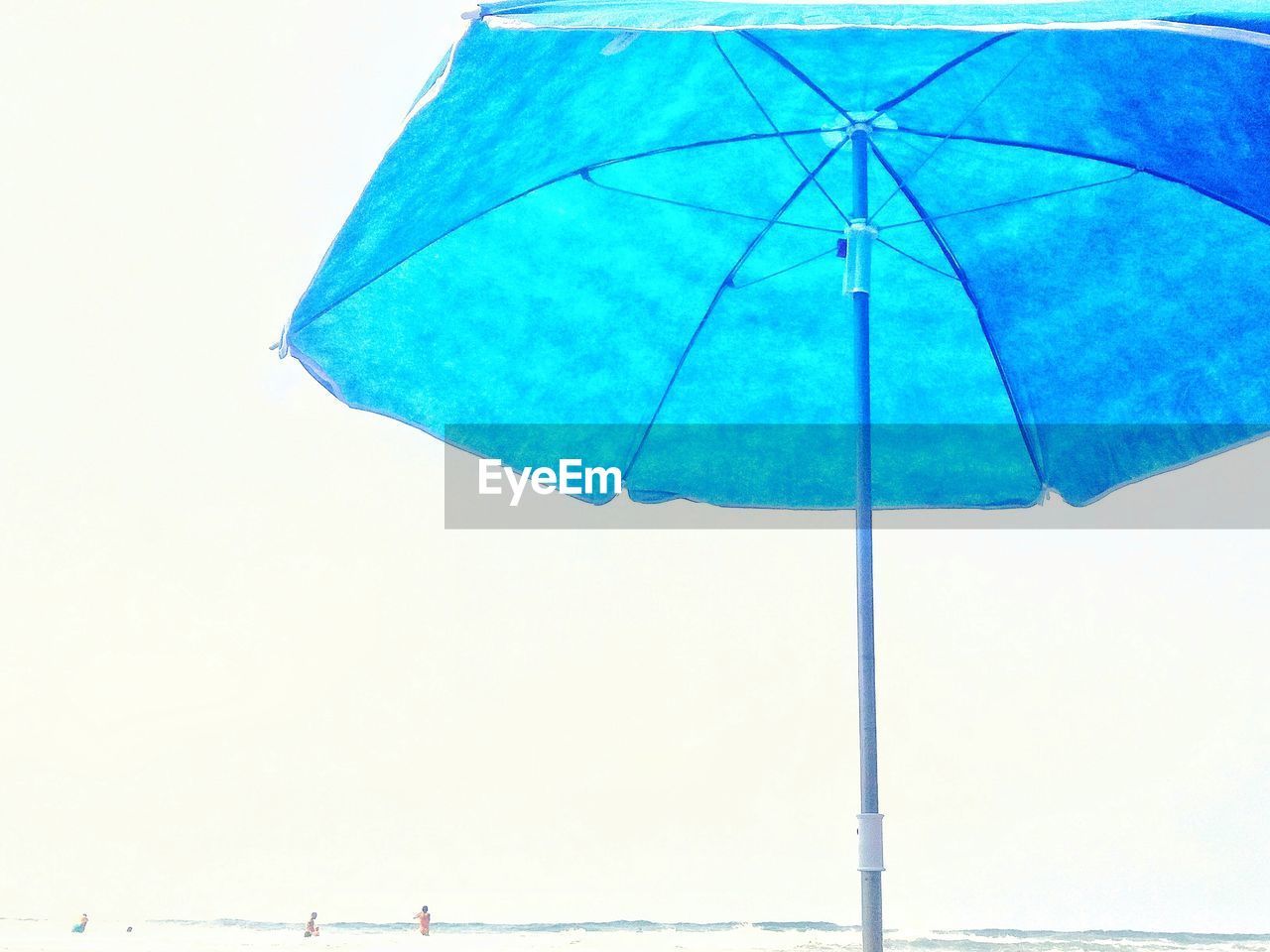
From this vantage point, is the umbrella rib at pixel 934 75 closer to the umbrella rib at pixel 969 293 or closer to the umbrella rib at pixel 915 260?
the umbrella rib at pixel 969 293

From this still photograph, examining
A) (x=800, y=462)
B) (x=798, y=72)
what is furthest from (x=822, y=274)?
(x=798, y=72)

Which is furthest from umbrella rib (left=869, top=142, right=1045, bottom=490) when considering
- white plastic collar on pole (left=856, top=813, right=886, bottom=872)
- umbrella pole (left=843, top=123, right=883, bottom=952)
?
white plastic collar on pole (left=856, top=813, right=886, bottom=872)

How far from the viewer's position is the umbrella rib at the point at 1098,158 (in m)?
2.81

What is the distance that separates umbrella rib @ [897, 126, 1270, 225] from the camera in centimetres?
281

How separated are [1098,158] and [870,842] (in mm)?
1635

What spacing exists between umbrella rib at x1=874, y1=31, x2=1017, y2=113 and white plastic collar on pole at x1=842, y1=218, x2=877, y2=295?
0.88ft

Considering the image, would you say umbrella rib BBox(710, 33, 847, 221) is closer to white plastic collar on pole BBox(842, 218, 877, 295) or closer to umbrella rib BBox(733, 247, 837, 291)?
umbrella rib BBox(733, 247, 837, 291)

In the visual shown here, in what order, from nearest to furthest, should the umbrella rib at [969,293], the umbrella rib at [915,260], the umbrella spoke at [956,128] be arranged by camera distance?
the umbrella spoke at [956,128] → the umbrella rib at [969,293] → the umbrella rib at [915,260]

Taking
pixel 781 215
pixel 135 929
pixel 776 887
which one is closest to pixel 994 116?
pixel 781 215

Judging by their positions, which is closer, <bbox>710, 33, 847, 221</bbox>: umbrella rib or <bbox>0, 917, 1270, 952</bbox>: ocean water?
<bbox>710, 33, 847, 221</bbox>: umbrella rib

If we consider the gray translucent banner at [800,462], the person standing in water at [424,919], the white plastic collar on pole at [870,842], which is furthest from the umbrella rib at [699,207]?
the person standing in water at [424,919]

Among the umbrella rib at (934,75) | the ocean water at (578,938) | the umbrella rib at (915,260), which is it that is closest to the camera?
the umbrella rib at (934,75)

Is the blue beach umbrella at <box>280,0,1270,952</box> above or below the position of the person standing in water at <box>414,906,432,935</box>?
above

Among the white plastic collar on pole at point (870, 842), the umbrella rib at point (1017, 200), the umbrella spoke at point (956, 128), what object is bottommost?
the white plastic collar on pole at point (870, 842)
